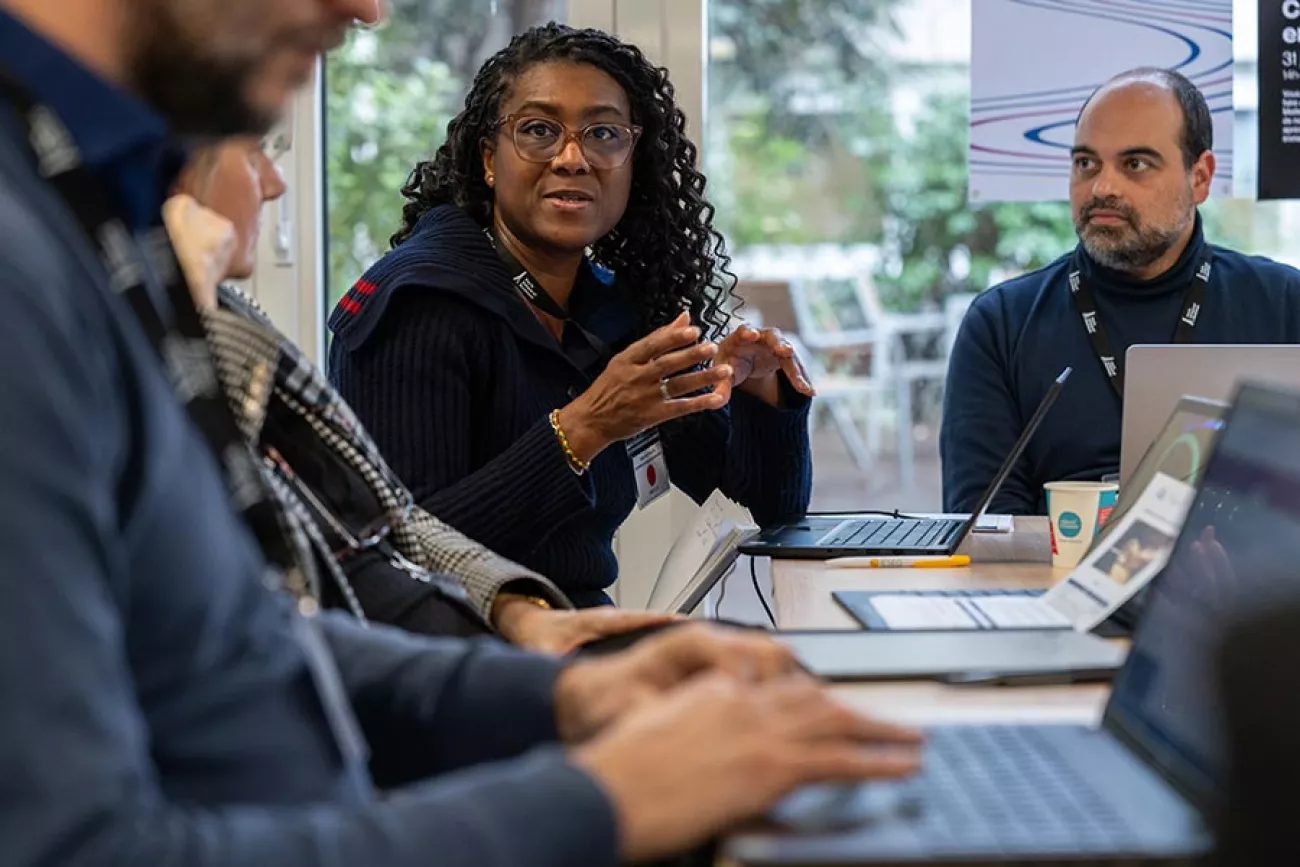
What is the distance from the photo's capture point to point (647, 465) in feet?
8.84

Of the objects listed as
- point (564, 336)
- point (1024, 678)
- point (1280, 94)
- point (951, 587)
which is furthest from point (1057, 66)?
point (1024, 678)

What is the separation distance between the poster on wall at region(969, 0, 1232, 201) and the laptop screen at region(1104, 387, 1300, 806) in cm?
231

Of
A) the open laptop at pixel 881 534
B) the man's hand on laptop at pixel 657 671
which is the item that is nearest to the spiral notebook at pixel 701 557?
the open laptop at pixel 881 534

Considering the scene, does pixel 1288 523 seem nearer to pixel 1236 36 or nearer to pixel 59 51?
pixel 59 51

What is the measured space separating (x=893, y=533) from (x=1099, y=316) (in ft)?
3.21

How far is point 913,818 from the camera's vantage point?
918 mm

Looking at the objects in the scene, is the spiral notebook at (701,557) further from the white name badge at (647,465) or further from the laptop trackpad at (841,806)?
the laptop trackpad at (841,806)

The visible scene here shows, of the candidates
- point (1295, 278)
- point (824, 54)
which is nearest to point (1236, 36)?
point (1295, 278)

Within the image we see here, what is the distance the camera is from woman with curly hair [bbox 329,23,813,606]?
2352 millimetres

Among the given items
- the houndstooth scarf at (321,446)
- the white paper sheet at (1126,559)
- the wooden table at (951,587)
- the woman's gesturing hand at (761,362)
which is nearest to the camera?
the wooden table at (951,587)

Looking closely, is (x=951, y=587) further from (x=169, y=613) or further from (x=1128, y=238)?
(x=1128, y=238)

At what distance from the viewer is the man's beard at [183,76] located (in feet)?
2.97

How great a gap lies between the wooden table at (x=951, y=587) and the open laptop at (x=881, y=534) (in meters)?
0.04

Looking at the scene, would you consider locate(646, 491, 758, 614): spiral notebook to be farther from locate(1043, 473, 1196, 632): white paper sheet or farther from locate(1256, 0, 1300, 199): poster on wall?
locate(1256, 0, 1300, 199): poster on wall
